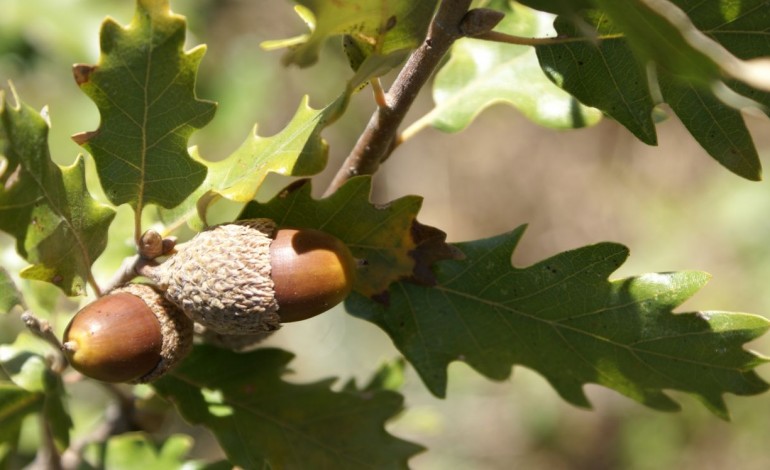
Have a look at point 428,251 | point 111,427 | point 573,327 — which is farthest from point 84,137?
point 111,427

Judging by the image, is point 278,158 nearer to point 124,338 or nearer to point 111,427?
point 124,338

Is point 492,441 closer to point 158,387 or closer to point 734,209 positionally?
point 734,209

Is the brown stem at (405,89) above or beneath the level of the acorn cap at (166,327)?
above

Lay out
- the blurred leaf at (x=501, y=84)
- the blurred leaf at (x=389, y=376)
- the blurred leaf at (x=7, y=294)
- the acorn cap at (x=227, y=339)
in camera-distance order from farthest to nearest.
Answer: the blurred leaf at (x=389, y=376) → the blurred leaf at (x=501, y=84) → the acorn cap at (x=227, y=339) → the blurred leaf at (x=7, y=294)

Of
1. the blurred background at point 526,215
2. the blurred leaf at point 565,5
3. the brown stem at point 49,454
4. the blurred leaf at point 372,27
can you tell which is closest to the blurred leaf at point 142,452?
the brown stem at point 49,454

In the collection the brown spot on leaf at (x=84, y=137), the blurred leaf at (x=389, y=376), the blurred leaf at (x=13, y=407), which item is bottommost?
the blurred leaf at (x=389, y=376)

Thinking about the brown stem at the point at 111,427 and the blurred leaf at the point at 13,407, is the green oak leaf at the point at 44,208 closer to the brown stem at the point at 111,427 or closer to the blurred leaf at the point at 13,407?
the blurred leaf at the point at 13,407

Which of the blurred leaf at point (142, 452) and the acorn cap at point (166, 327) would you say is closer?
the acorn cap at point (166, 327)
